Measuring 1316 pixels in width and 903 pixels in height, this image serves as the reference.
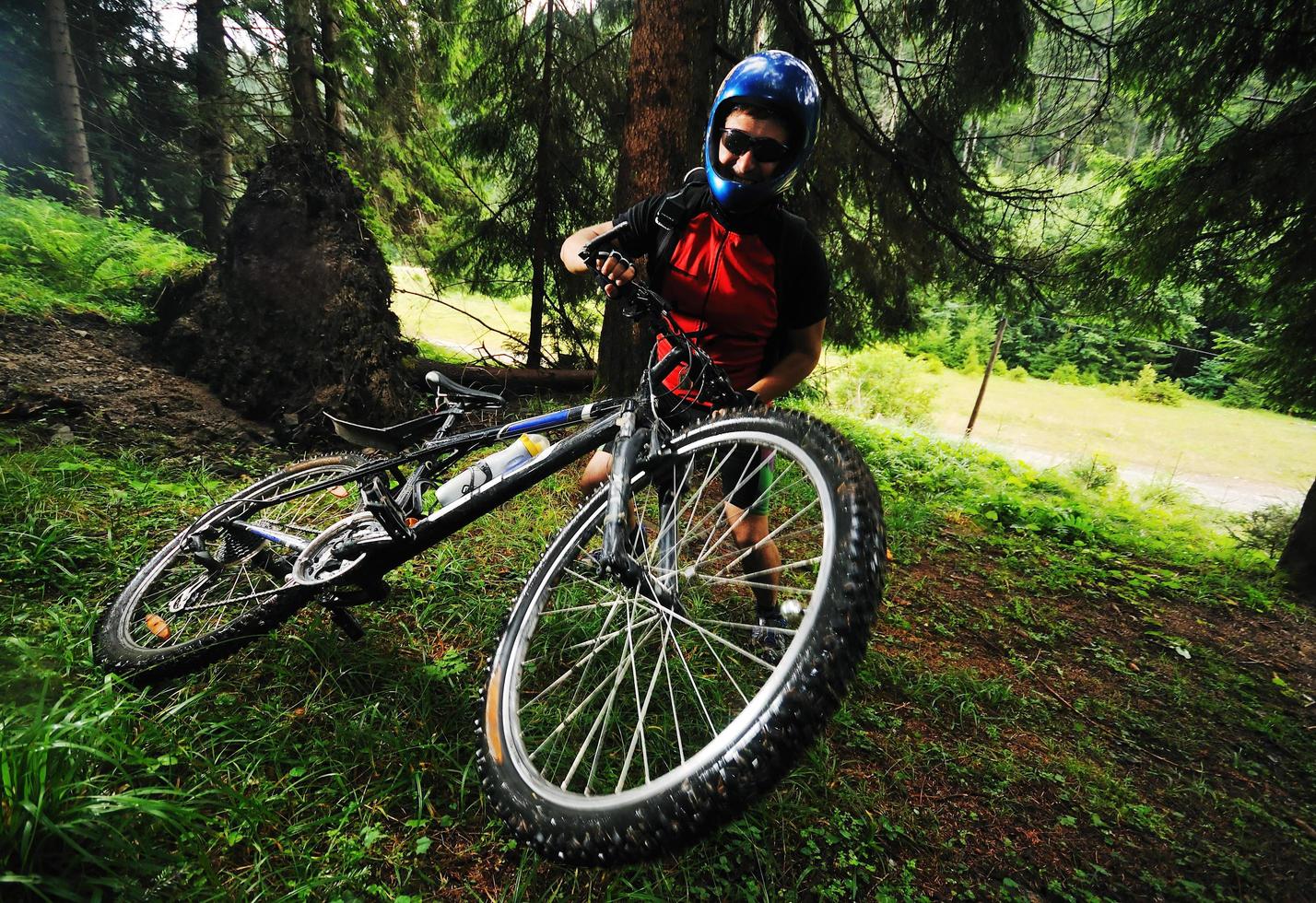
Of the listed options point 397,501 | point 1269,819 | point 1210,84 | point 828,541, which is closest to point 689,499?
point 828,541

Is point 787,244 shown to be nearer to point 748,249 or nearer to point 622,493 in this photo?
point 748,249

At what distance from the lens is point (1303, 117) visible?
3977mm

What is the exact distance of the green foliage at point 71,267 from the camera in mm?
4605

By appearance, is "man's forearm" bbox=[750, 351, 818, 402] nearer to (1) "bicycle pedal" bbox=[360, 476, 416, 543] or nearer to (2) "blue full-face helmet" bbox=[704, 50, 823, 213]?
(2) "blue full-face helmet" bbox=[704, 50, 823, 213]

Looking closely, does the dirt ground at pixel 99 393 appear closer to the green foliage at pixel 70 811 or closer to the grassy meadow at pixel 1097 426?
the green foliage at pixel 70 811

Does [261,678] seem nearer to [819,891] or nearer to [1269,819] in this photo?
[819,891]

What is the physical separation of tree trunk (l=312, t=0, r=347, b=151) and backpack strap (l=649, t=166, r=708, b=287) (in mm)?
5731

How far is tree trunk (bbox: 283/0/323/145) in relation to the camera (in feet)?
18.9

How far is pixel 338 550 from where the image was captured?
187 cm

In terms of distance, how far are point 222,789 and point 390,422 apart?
A: 3045 mm

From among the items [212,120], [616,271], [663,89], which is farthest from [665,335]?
[212,120]

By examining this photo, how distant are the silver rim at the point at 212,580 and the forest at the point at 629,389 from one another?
189mm

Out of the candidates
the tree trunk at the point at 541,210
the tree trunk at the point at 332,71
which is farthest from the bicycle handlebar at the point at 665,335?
the tree trunk at the point at 332,71

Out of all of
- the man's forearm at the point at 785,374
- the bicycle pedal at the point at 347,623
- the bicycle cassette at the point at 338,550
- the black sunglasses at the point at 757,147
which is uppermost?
the black sunglasses at the point at 757,147
